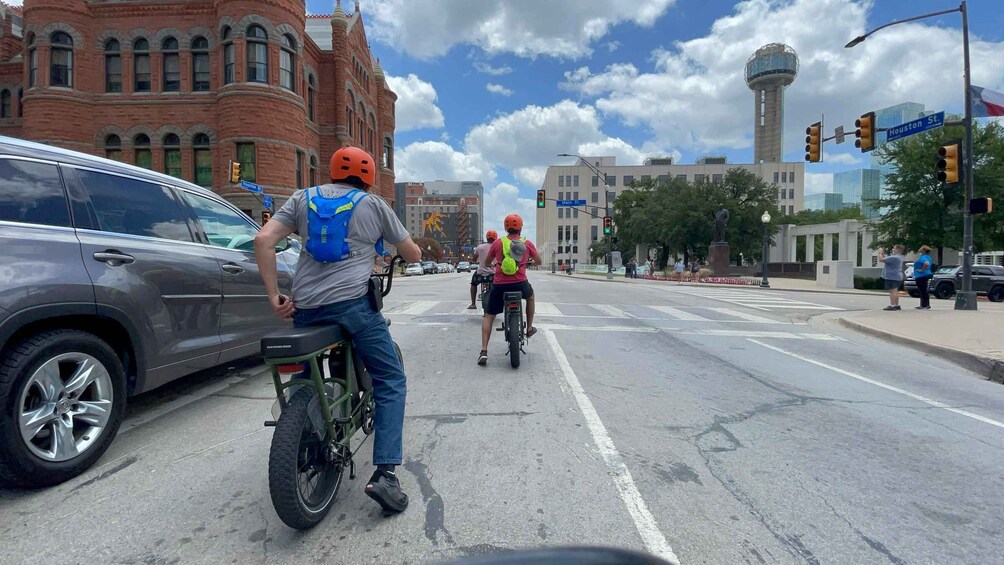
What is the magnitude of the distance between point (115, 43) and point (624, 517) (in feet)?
115

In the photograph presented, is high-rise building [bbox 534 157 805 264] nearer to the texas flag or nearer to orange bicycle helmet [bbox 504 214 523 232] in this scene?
the texas flag

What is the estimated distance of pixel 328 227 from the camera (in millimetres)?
2697

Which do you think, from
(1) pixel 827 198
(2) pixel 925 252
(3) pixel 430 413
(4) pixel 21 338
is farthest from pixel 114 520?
(1) pixel 827 198

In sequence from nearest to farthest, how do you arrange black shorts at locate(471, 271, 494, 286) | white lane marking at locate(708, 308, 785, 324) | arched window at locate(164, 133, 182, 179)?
black shorts at locate(471, 271, 494, 286) → white lane marking at locate(708, 308, 785, 324) → arched window at locate(164, 133, 182, 179)

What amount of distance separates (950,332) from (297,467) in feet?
37.0

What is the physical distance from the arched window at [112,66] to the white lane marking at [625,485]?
107 feet

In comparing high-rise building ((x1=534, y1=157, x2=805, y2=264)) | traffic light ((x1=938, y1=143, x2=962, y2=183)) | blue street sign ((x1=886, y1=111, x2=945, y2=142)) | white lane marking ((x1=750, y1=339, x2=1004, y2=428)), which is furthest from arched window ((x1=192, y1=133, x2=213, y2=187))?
high-rise building ((x1=534, y1=157, x2=805, y2=264))

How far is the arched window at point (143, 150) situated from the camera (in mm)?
27469

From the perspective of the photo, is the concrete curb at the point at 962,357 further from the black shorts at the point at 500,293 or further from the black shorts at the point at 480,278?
the black shorts at the point at 480,278

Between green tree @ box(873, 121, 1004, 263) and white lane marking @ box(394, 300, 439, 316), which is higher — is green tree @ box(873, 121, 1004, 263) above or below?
above

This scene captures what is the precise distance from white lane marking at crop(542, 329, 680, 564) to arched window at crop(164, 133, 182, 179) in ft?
97.3

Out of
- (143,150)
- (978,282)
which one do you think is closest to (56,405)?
(978,282)

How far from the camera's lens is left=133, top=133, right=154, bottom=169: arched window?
27469 mm

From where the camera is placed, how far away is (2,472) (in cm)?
268
